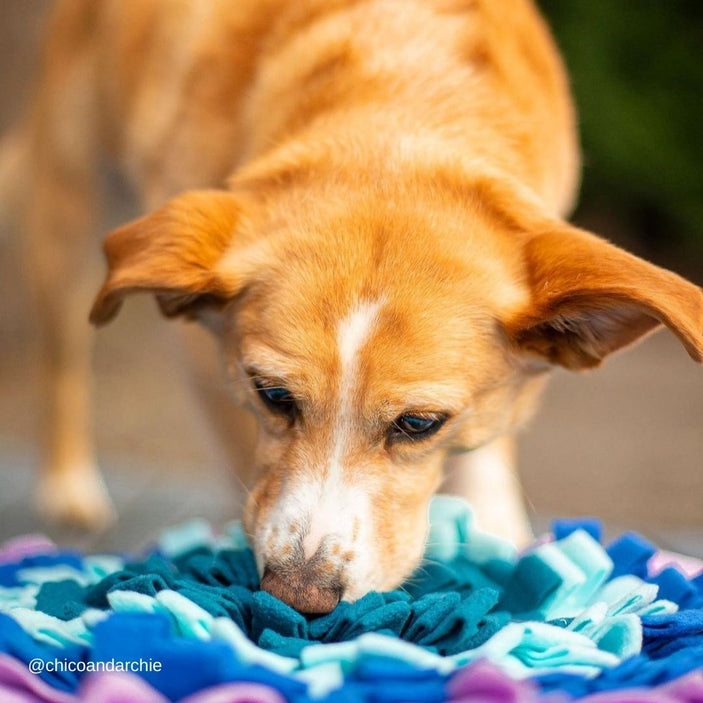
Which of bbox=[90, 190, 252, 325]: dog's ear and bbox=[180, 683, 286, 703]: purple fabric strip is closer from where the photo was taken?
bbox=[180, 683, 286, 703]: purple fabric strip

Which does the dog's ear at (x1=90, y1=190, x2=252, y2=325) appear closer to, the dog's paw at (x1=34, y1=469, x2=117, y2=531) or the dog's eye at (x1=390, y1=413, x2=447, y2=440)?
the dog's eye at (x1=390, y1=413, x2=447, y2=440)

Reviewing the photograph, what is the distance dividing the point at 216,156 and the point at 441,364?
1.15 meters

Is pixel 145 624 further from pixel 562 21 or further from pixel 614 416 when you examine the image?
pixel 562 21

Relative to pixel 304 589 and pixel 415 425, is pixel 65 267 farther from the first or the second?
pixel 304 589

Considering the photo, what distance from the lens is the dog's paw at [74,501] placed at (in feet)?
10.6

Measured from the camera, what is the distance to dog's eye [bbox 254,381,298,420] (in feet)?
5.70

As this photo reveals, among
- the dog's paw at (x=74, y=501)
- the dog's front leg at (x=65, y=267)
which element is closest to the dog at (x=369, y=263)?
the dog's front leg at (x=65, y=267)

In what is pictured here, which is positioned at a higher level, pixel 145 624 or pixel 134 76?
pixel 134 76

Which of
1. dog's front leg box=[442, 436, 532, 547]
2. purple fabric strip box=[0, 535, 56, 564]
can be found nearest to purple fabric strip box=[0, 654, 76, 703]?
purple fabric strip box=[0, 535, 56, 564]

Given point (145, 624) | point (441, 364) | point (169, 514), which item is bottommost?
point (169, 514)

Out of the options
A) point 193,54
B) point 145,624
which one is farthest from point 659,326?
point 193,54

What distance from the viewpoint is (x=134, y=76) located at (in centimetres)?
288

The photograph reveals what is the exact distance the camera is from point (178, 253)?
184cm

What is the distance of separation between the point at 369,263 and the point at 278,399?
0.99ft
